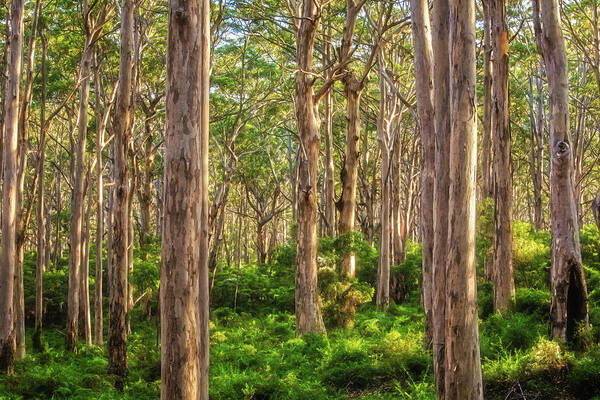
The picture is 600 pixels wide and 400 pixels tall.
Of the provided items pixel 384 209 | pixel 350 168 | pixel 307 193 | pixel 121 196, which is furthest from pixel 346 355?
pixel 350 168

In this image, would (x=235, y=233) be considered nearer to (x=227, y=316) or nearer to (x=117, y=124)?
(x=227, y=316)

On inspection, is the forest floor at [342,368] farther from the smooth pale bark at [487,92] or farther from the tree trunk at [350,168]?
the smooth pale bark at [487,92]

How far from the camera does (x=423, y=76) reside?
7.09 m

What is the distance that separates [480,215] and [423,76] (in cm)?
698

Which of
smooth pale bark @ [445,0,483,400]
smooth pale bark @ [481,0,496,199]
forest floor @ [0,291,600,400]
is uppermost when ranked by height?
smooth pale bark @ [481,0,496,199]

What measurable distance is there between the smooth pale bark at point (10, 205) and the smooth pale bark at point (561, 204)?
8752 millimetres

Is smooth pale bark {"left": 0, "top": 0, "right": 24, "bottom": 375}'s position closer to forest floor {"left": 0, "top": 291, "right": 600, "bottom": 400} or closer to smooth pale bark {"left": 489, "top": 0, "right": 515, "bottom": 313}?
forest floor {"left": 0, "top": 291, "right": 600, "bottom": 400}

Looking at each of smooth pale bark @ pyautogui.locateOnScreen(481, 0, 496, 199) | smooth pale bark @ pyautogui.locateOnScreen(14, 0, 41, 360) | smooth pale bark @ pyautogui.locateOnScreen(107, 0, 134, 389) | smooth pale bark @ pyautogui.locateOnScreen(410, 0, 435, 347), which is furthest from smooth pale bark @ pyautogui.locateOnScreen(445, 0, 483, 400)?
smooth pale bark @ pyautogui.locateOnScreen(14, 0, 41, 360)

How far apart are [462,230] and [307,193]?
19.7 feet

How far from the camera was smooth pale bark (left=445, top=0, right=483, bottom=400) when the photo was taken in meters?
5.03

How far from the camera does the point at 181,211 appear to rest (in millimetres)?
4816

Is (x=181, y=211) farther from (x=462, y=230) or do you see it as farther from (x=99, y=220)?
(x=99, y=220)

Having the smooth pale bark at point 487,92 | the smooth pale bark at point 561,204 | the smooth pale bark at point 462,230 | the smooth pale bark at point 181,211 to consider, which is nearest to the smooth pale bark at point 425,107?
the smooth pale bark at point 462,230

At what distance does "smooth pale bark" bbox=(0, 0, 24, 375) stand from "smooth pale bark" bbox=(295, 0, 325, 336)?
5.15 m
